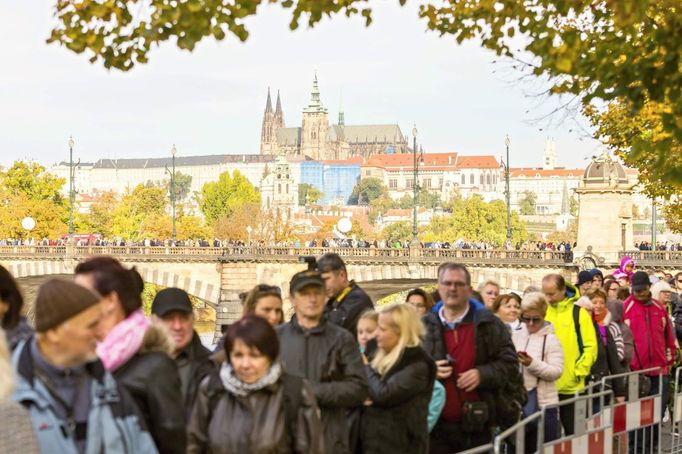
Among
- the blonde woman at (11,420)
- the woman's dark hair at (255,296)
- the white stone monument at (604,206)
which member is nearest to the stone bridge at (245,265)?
the white stone monument at (604,206)

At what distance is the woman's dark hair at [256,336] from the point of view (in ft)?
21.4

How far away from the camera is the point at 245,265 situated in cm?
6094

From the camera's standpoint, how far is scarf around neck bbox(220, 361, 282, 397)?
21.4 feet

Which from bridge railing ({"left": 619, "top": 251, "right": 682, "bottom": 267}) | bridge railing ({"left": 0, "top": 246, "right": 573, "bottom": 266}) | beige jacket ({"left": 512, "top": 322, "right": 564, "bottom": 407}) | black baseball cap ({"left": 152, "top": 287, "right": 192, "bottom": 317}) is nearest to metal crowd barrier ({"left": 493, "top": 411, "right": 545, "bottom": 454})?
beige jacket ({"left": 512, "top": 322, "right": 564, "bottom": 407})

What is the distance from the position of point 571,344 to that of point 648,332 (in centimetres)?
223

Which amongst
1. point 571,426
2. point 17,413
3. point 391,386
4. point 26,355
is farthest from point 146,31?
point 17,413

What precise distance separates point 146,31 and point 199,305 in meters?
84.1

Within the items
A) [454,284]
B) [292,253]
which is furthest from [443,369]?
[292,253]

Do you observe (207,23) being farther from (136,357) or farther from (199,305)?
(199,305)

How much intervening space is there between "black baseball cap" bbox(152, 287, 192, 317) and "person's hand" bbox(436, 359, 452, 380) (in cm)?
225

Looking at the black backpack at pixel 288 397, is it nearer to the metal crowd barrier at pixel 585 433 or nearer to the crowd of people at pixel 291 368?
the crowd of people at pixel 291 368

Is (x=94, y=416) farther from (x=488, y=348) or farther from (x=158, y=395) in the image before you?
(x=488, y=348)

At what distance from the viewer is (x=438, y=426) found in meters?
9.34

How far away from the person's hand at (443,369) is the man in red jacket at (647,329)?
15.8 feet
